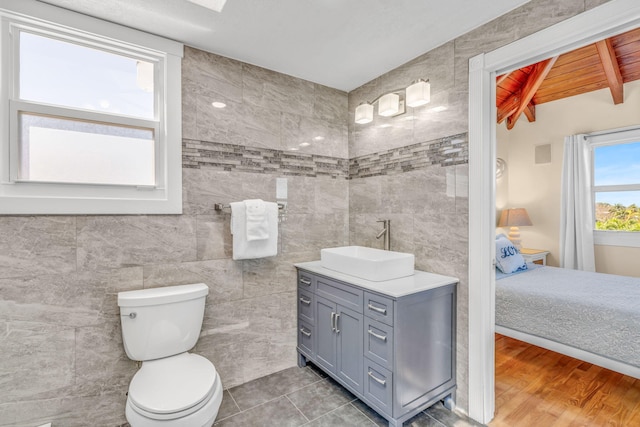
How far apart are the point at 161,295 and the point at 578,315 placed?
288cm

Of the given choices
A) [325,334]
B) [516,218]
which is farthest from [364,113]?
[516,218]

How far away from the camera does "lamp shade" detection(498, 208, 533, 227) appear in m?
4.10

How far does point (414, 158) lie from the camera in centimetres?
221

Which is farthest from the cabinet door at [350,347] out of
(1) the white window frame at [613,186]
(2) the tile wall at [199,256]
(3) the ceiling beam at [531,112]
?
(3) the ceiling beam at [531,112]

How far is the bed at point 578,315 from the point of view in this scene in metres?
2.02

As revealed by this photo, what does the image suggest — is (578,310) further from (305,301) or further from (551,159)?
(551,159)

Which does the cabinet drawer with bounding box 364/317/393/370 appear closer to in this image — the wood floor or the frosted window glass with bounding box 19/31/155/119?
the wood floor

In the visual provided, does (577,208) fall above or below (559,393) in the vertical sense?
above

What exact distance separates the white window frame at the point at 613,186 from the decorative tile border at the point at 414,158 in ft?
10.2

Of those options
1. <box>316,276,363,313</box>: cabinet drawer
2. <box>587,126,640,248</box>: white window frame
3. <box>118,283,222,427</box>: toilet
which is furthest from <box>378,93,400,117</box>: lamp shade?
<box>587,126,640,248</box>: white window frame

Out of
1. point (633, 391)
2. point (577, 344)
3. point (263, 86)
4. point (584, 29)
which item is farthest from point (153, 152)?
point (633, 391)

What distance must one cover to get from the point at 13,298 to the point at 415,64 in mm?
2835

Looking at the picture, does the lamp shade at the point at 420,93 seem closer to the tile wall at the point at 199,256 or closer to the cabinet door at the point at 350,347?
the tile wall at the point at 199,256

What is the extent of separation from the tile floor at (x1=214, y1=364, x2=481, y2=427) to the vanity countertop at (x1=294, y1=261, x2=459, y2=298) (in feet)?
2.68
